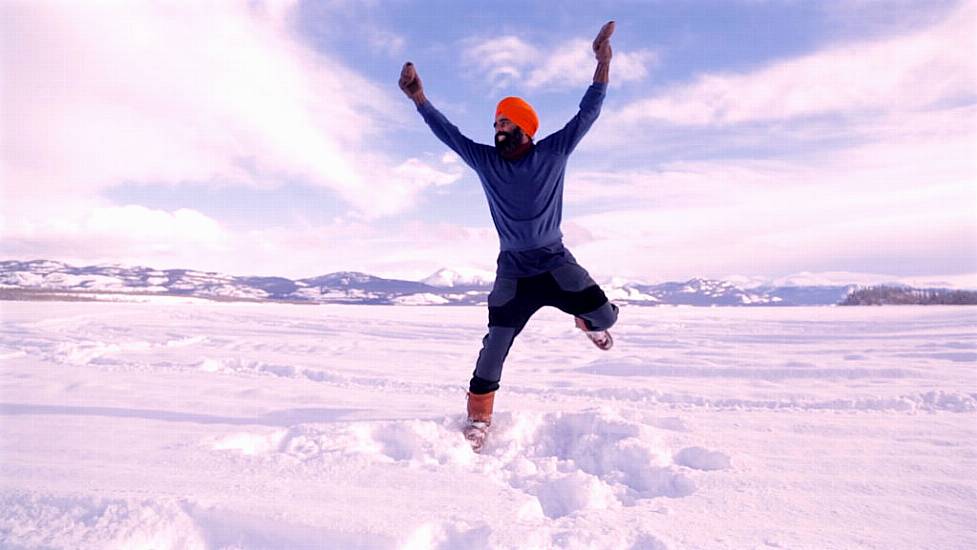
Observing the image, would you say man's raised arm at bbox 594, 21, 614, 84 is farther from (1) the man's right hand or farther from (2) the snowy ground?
(2) the snowy ground

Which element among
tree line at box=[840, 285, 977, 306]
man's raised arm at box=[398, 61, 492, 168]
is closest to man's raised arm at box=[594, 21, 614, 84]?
man's raised arm at box=[398, 61, 492, 168]

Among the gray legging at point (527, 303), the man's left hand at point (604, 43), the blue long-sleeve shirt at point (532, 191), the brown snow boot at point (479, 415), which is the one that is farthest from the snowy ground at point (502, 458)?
the man's left hand at point (604, 43)

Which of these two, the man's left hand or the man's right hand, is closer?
the man's left hand

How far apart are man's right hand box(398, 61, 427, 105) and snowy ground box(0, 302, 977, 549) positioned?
192 centimetres

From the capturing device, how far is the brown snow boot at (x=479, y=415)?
→ 2.91 metres

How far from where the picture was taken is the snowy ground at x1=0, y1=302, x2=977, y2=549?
6.07 feet

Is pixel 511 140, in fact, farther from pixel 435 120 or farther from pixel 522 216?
Answer: pixel 435 120

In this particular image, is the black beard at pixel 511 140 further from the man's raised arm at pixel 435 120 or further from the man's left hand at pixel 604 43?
the man's left hand at pixel 604 43

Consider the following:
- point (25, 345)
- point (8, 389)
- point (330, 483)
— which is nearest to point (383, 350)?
point (8, 389)

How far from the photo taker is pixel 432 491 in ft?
7.14

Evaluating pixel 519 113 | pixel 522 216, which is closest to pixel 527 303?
pixel 522 216

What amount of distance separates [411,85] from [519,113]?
0.70 m

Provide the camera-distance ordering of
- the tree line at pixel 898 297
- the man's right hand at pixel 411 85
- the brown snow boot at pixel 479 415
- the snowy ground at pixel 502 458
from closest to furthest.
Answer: the snowy ground at pixel 502 458 < the brown snow boot at pixel 479 415 < the man's right hand at pixel 411 85 < the tree line at pixel 898 297

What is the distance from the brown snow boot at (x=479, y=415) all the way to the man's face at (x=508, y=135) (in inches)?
55.2
